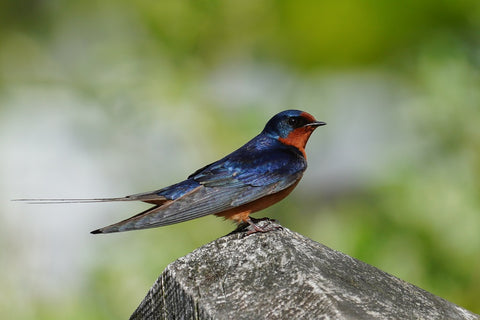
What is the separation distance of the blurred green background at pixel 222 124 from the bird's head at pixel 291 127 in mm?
950

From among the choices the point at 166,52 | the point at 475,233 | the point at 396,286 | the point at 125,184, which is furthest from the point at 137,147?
the point at 396,286

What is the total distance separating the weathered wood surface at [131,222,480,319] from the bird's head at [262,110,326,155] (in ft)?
6.05

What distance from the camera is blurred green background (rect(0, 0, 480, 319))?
14.8ft

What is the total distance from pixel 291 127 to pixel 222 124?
1.32 m

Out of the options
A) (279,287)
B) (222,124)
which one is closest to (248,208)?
(279,287)

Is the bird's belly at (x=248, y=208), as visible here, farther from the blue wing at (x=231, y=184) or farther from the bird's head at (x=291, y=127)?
the bird's head at (x=291, y=127)

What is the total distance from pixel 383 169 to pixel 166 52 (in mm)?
1841

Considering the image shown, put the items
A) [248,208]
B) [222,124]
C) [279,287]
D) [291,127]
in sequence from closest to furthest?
[279,287] < [248,208] < [291,127] < [222,124]

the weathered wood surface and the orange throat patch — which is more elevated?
the orange throat patch

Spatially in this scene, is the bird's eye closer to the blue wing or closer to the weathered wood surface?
the blue wing

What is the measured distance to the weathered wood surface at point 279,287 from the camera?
65.4 inches

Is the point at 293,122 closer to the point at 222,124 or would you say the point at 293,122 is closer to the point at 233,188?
the point at 233,188

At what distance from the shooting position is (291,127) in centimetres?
386

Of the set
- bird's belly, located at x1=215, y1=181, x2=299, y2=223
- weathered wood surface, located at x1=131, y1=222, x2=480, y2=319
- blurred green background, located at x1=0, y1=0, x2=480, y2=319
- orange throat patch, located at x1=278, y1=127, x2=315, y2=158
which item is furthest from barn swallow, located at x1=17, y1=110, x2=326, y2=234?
blurred green background, located at x1=0, y1=0, x2=480, y2=319
